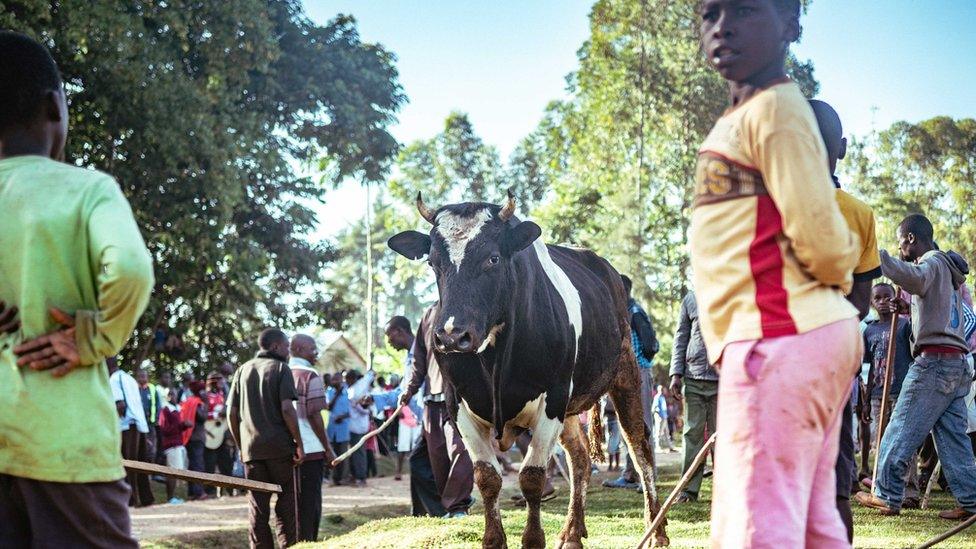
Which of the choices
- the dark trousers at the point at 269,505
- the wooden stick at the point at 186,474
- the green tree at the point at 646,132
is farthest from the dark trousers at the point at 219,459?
the green tree at the point at 646,132

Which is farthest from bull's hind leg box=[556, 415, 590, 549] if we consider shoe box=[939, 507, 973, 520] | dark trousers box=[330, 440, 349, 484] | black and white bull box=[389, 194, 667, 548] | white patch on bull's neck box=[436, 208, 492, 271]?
dark trousers box=[330, 440, 349, 484]

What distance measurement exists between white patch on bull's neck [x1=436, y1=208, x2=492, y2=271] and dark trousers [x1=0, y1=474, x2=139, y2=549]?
159 inches

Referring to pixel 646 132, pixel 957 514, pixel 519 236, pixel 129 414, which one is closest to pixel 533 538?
pixel 519 236

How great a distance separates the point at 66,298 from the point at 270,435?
22.3 feet

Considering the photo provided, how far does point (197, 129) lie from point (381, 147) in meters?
7.94

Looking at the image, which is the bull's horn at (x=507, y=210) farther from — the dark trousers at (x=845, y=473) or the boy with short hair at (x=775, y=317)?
the boy with short hair at (x=775, y=317)

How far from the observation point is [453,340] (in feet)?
22.2

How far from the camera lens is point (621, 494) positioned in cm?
1448

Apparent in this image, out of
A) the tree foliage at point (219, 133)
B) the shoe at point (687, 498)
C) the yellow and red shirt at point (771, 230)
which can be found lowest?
the shoe at point (687, 498)

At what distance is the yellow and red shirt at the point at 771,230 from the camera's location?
3.14 metres

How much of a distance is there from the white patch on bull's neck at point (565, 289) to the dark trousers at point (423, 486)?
390cm

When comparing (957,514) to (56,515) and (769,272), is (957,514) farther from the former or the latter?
(56,515)

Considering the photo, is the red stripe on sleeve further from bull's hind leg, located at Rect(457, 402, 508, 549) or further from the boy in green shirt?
bull's hind leg, located at Rect(457, 402, 508, 549)

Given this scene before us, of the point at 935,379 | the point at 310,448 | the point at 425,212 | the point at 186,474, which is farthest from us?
the point at 310,448
